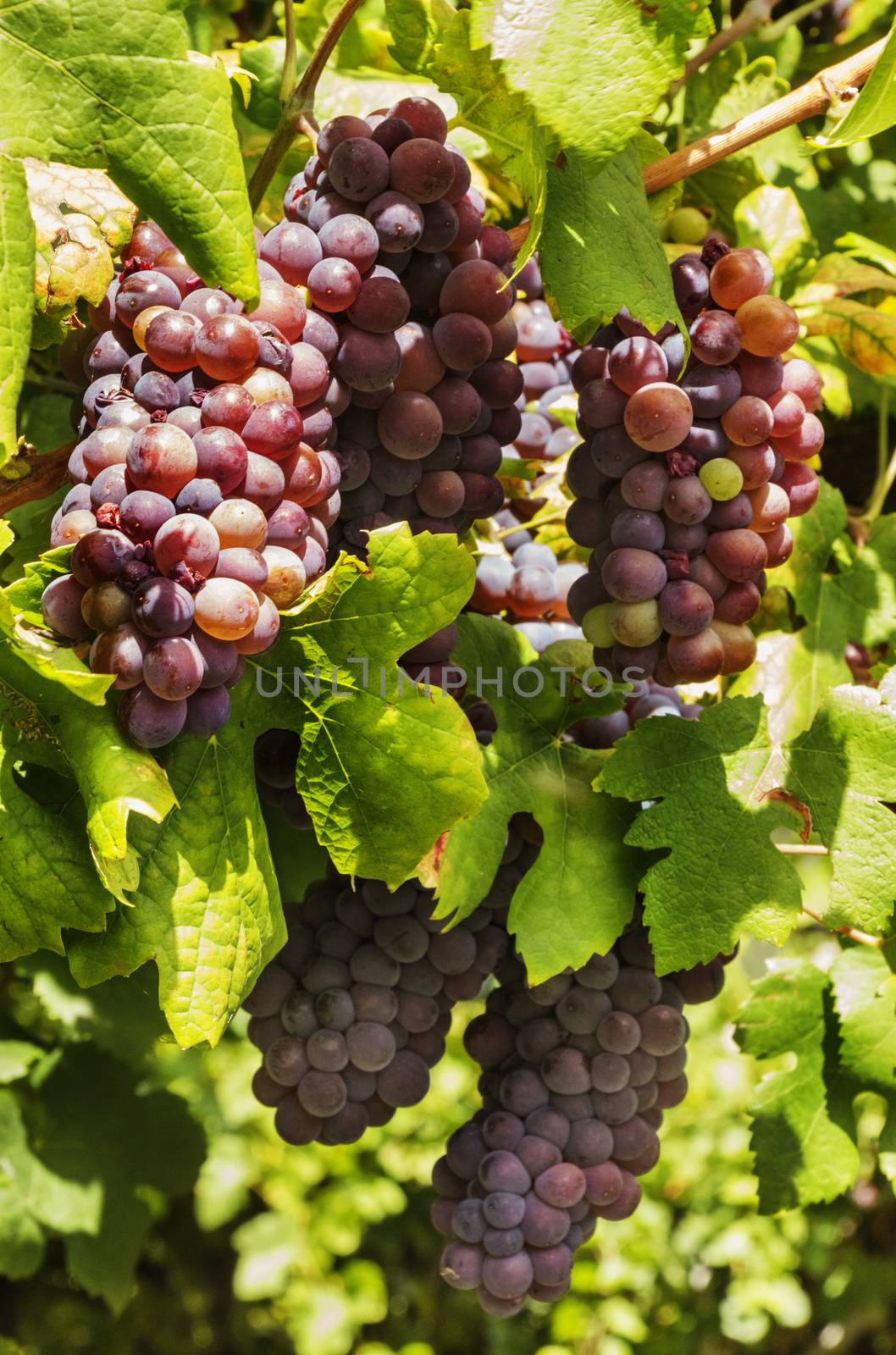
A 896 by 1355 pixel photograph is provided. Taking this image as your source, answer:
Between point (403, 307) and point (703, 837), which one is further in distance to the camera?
point (703, 837)

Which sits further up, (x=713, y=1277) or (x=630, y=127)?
(x=630, y=127)

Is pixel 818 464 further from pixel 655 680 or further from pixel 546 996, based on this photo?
pixel 546 996

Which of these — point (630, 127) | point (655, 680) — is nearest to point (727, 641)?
point (655, 680)

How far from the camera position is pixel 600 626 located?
86 centimetres

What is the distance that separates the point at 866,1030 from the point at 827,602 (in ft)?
1.26

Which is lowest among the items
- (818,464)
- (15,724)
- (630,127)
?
(15,724)

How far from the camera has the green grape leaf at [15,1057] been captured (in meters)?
1.35

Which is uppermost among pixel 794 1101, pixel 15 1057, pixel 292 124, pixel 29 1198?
pixel 292 124

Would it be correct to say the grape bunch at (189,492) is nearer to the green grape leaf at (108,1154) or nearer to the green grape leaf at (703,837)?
the green grape leaf at (703,837)

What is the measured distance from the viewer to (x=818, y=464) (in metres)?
1.01

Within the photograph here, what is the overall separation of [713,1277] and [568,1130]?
6.83 feet

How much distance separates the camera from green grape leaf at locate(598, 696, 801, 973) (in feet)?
2.90

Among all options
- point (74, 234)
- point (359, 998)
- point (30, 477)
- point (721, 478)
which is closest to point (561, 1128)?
point (359, 998)

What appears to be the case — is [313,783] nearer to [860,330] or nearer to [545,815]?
[545,815]
